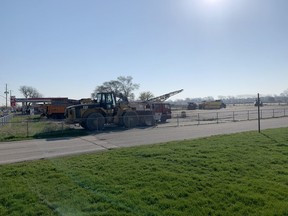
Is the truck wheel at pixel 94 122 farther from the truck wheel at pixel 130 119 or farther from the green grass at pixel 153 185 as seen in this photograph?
the green grass at pixel 153 185

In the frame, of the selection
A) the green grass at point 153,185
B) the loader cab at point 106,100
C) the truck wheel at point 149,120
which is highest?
the loader cab at point 106,100

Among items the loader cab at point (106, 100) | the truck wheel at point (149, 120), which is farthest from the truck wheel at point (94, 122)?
the truck wheel at point (149, 120)

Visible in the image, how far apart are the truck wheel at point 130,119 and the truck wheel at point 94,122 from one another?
210cm

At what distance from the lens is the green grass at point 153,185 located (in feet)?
15.3

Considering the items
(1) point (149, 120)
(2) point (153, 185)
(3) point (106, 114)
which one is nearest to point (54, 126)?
(3) point (106, 114)

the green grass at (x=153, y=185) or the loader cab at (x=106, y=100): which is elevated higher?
the loader cab at (x=106, y=100)

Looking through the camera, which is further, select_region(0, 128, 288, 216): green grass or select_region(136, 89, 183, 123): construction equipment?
select_region(136, 89, 183, 123): construction equipment

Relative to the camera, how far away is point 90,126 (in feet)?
66.5

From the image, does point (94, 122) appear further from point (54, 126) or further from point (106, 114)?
point (54, 126)

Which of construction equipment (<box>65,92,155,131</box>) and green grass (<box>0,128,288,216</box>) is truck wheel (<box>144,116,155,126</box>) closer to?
construction equipment (<box>65,92,155,131</box>)

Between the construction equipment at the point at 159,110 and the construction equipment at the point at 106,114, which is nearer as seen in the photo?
the construction equipment at the point at 106,114

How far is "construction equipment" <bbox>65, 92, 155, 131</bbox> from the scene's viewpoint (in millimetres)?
20375

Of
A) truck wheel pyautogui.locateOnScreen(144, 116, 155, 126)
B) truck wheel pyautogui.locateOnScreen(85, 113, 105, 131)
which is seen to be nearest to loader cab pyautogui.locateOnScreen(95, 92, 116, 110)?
truck wheel pyautogui.locateOnScreen(85, 113, 105, 131)

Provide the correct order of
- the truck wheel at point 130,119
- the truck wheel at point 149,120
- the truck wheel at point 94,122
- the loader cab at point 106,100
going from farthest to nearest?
the truck wheel at point 149,120
the truck wheel at point 130,119
the loader cab at point 106,100
the truck wheel at point 94,122
